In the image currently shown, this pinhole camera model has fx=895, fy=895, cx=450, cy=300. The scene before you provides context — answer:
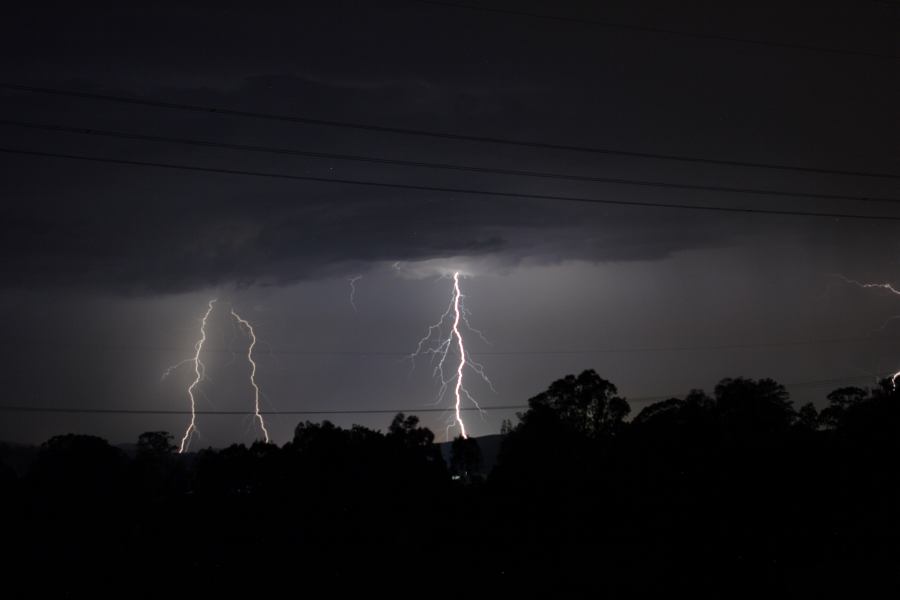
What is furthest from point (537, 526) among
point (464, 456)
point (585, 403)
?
point (464, 456)

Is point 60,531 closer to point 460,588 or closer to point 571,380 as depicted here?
point 460,588

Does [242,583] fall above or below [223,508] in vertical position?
below

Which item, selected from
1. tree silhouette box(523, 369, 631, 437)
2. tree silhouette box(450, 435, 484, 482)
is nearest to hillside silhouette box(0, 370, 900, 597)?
tree silhouette box(523, 369, 631, 437)

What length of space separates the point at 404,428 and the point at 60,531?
41680 mm

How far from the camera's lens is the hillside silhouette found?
2472 centimetres

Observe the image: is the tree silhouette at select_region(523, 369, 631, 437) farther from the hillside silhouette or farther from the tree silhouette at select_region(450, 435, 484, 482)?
the hillside silhouette

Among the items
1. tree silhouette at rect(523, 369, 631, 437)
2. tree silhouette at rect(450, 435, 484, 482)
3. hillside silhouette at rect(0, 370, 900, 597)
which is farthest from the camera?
tree silhouette at rect(450, 435, 484, 482)

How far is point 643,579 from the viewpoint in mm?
23828

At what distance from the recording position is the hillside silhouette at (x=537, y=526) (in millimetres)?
24719

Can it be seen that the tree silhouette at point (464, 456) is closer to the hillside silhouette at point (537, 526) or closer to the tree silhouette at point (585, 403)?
the tree silhouette at point (585, 403)

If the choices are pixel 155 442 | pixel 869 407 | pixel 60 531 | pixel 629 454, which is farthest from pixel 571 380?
pixel 155 442

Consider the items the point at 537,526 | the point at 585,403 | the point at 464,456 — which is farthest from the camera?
the point at 464,456

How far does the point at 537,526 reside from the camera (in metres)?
28.3

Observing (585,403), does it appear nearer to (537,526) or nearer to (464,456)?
(464,456)
